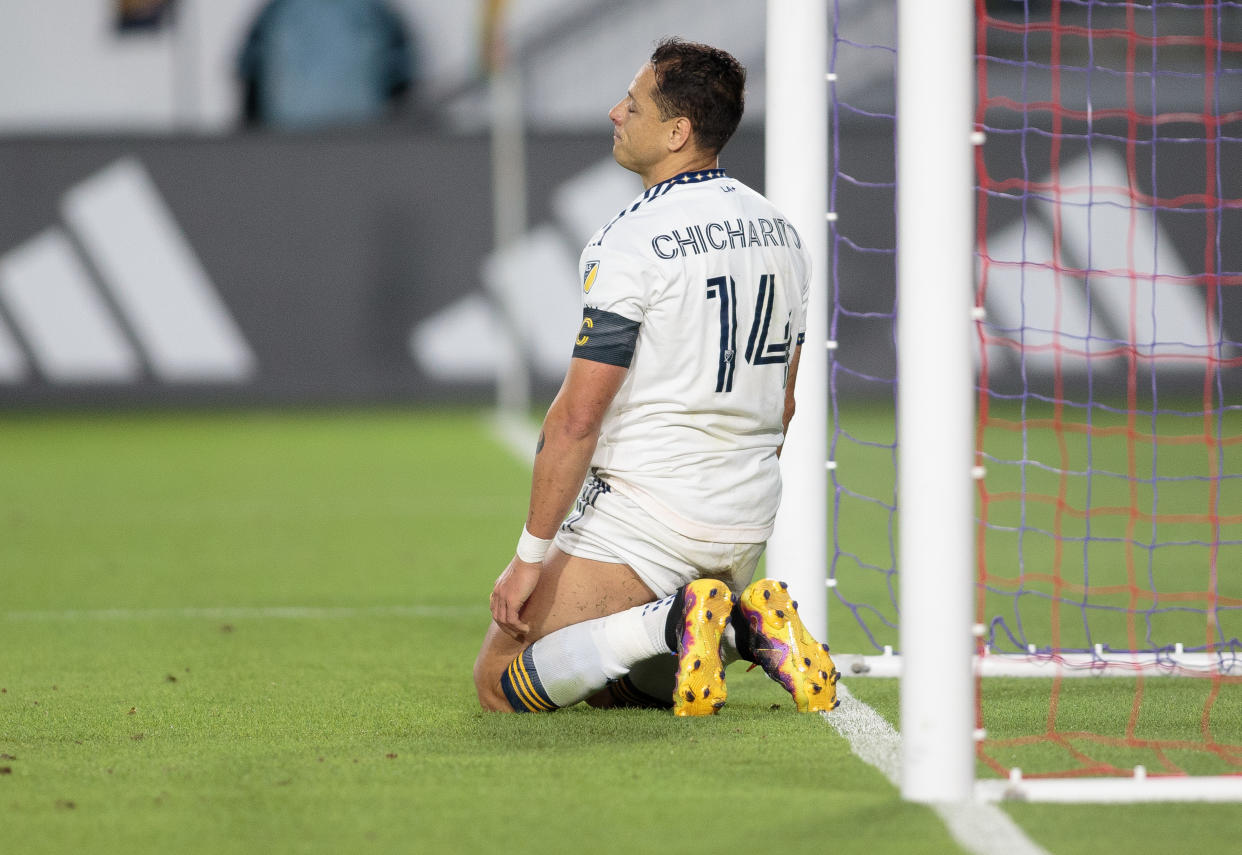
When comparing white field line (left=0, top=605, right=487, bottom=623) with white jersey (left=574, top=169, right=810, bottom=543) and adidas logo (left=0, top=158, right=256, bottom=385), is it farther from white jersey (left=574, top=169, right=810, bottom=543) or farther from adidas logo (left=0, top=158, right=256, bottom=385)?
adidas logo (left=0, top=158, right=256, bottom=385)

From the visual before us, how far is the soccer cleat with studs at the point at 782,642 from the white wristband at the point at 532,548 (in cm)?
45

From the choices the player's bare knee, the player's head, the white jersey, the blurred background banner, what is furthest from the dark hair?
the blurred background banner

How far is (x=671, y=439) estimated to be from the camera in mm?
3428

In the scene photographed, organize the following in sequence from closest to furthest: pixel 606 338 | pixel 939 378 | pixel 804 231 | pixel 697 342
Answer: pixel 939 378
pixel 606 338
pixel 697 342
pixel 804 231

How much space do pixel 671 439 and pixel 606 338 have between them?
30 centimetres

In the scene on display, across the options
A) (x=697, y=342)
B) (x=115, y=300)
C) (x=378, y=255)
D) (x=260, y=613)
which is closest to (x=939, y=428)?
(x=697, y=342)

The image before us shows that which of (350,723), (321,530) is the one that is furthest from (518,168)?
(350,723)

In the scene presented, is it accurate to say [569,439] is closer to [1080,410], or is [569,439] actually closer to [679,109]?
[679,109]

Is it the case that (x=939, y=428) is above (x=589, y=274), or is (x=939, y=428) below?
below

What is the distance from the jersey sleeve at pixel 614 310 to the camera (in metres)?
3.26

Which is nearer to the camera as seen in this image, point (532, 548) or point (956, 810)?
point (956, 810)

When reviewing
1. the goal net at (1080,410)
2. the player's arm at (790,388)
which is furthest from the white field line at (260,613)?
the player's arm at (790,388)

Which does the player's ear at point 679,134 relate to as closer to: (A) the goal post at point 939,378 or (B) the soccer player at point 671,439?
(B) the soccer player at point 671,439

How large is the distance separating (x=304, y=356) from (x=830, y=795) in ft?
40.4
